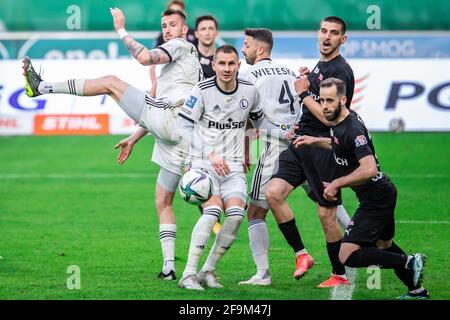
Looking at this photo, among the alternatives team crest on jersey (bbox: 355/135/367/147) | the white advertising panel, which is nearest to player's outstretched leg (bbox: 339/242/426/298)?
team crest on jersey (bbox: 355/135/367/147)

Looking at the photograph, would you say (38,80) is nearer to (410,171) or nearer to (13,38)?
(410,171)

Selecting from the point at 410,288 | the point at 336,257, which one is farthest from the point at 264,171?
the point at 410,288

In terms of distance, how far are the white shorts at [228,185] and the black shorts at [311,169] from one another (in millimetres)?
565

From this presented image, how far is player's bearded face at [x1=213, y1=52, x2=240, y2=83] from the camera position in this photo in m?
8.80

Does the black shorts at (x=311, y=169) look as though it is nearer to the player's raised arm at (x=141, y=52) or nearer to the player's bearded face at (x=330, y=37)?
the player's bearded face at (x=330, y=37)

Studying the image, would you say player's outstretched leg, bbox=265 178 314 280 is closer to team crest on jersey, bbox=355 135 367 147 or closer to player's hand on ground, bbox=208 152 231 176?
player's hand on ground, bbox=208 152 231 176

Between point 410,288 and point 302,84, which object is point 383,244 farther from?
point 302,84

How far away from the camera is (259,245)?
9.45m

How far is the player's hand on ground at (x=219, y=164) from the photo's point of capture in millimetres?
8734

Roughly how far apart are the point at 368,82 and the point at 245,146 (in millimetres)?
11169

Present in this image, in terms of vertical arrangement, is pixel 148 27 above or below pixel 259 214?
above

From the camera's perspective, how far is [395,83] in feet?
65.8

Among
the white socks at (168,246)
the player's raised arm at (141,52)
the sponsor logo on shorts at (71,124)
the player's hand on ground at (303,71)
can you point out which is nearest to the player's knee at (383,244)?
the player's hand on ground at (303,71)

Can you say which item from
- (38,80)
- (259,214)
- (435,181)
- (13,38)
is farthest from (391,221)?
(13,38)
